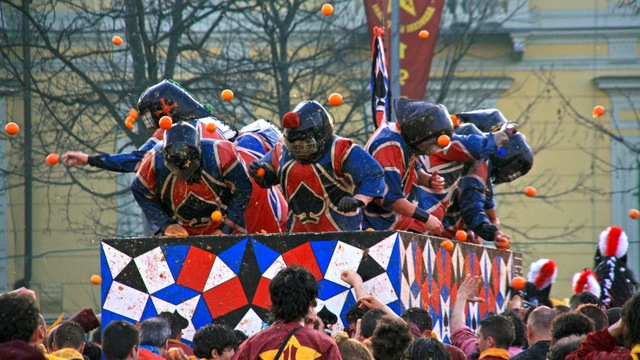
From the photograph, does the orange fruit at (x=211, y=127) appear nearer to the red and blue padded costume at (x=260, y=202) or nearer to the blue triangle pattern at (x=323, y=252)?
the red and blue padded costume at (x=260, y=202)

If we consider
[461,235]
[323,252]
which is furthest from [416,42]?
[323,252]

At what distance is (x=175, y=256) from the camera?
9328 mm

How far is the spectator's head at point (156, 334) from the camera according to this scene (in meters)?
7.80

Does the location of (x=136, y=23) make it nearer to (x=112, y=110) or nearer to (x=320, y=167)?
(x=112, y=110)

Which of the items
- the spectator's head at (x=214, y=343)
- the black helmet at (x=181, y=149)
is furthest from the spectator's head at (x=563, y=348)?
the black helmet at (x=181, y=149)

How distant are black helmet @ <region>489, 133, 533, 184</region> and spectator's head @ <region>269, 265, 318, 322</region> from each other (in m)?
6.42

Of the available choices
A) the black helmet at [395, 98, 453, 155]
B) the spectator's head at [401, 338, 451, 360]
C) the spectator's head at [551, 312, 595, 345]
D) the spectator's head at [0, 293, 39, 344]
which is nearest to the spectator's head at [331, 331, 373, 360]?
the spectator's head at [401, 338, 451, 360]

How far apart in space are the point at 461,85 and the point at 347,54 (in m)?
2.78

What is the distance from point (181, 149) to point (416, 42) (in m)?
8.69

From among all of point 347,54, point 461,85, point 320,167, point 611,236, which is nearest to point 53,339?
point 320,167

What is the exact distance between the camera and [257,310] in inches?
362

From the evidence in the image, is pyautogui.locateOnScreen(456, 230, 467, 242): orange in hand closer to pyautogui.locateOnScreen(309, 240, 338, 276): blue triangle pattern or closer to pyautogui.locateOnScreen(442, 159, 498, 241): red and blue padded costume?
pyautogui.locateOnScreen(442, 159, 498, 241): red and blue padded costume

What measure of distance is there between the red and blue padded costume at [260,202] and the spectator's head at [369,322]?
10.0 feet

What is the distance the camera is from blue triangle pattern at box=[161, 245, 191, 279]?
30.6 feet
